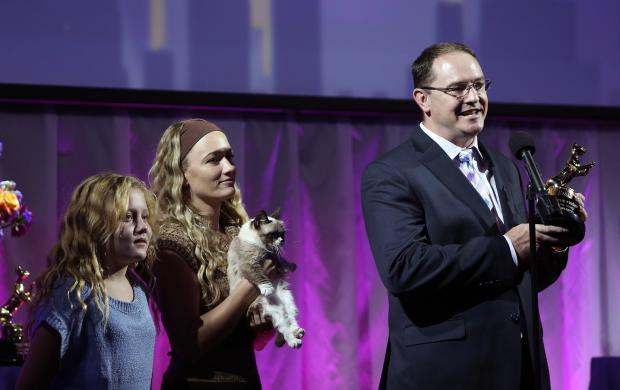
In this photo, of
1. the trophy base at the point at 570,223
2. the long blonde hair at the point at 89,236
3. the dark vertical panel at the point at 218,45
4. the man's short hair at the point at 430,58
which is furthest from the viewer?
the dark vertical panel at the point at 218,45

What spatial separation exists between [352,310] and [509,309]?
7.46 feet

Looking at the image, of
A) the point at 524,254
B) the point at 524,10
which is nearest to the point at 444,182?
the point at 524,254

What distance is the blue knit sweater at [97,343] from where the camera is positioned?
6.85 ft

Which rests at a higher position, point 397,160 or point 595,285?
point 397,160

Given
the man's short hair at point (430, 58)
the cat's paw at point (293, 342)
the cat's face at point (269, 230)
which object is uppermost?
the man's short hair at point (430, 58)

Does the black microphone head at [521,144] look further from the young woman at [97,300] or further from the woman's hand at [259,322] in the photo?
the young woman at [97,300]

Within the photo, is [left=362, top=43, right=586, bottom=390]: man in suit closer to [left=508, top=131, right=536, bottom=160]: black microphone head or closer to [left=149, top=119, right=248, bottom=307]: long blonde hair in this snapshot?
[left=508, top=131, right=536, bottom=160]: black microphone head

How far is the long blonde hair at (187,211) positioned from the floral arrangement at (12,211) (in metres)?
0.84

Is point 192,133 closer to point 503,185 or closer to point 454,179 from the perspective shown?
point 454,179

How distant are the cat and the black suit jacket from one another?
0.30 m

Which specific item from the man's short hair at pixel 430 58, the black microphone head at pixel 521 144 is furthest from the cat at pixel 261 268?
the black microphone head at pixel 521 144

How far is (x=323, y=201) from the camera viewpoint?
4.43 metres

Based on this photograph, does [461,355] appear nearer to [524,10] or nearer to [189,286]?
[189,286]

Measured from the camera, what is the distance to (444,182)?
224cm
